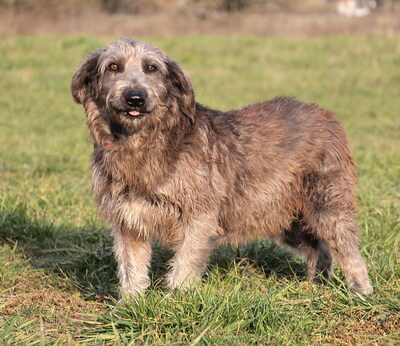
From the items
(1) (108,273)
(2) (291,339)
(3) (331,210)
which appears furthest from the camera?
(1) (108,273)

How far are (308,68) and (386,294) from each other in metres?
13.8

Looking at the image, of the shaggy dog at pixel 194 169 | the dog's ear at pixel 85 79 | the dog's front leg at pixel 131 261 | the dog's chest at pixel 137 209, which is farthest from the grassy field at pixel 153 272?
the dog's ear at pixel 85 79

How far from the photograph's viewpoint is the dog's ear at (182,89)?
14.3ft

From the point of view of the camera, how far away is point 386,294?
4.13m

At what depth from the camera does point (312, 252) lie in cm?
518

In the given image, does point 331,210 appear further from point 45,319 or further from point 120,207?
point 45,319

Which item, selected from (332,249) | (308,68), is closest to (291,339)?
(332,249)

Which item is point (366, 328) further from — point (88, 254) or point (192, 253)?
point (88, 254)

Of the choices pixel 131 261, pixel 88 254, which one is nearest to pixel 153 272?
pixel 88 254

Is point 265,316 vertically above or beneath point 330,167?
beneath

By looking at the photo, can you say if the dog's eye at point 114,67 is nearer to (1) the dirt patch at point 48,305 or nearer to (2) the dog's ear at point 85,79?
(2) the dog's ear at point 85,79

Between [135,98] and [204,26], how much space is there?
785 inches

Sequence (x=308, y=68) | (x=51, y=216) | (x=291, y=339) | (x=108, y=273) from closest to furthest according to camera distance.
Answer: (x=291, y=339)
(x=108, y=273)
(x=51, y=216)
(x=308, y=68)

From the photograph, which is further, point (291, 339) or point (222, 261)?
point (222, 261)
